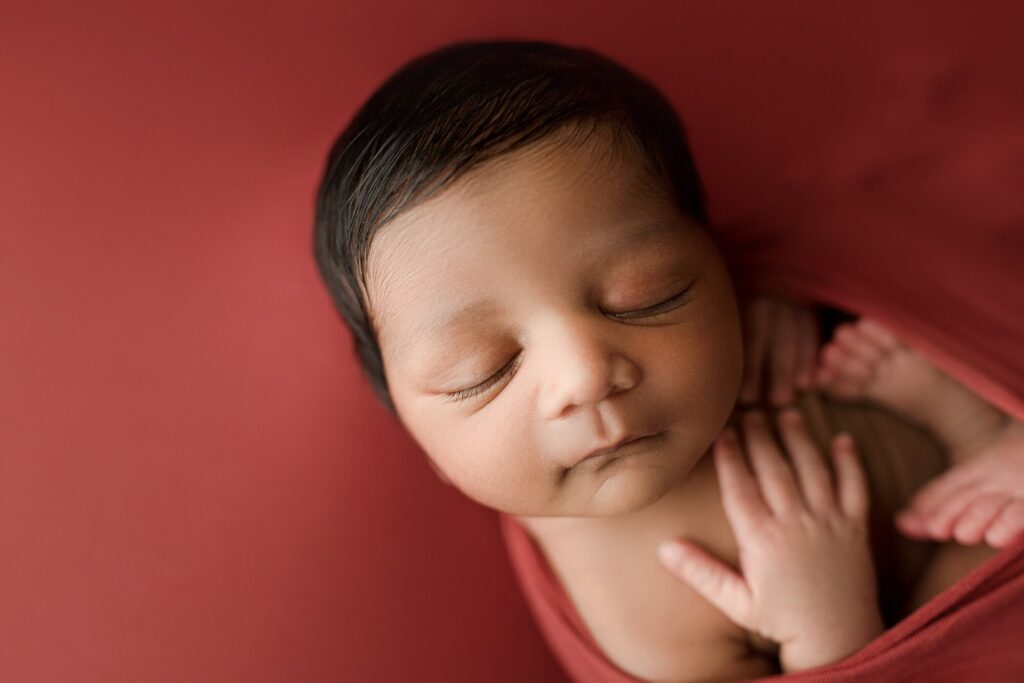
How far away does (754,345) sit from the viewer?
1033 millimetres

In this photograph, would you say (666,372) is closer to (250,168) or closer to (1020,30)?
(250,168)

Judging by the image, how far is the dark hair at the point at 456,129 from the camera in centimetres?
74

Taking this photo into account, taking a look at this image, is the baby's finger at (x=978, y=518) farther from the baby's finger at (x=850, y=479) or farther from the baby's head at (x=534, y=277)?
the baby's head at (x=534, y=277)

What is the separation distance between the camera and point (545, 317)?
0.74 meters

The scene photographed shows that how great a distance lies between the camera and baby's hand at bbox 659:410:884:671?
88 centimetres

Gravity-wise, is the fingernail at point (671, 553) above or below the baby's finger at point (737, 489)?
below

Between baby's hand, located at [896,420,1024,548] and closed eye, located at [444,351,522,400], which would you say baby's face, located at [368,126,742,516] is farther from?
baby's hand, located at [896,420,1024,548]

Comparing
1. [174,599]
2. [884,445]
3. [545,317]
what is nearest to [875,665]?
[884,445]

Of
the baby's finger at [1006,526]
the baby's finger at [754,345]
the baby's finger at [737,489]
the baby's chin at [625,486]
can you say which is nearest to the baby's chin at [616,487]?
the baby's chin at [625,486]

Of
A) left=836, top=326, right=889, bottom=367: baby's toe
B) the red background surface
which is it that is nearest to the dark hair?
the red background surface

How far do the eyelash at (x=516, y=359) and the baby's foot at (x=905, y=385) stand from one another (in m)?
0.32

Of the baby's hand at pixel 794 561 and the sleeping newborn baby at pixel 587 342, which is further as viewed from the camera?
the baby's hand at pixel 794 561

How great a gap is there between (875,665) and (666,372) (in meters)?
0.35

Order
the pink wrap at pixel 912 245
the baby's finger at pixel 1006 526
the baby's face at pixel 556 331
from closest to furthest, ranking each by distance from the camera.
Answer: the baby's face at pixel 556 331 → the baby's finger at pixel 1006 526 → the pink wrap at pixel 912 245
